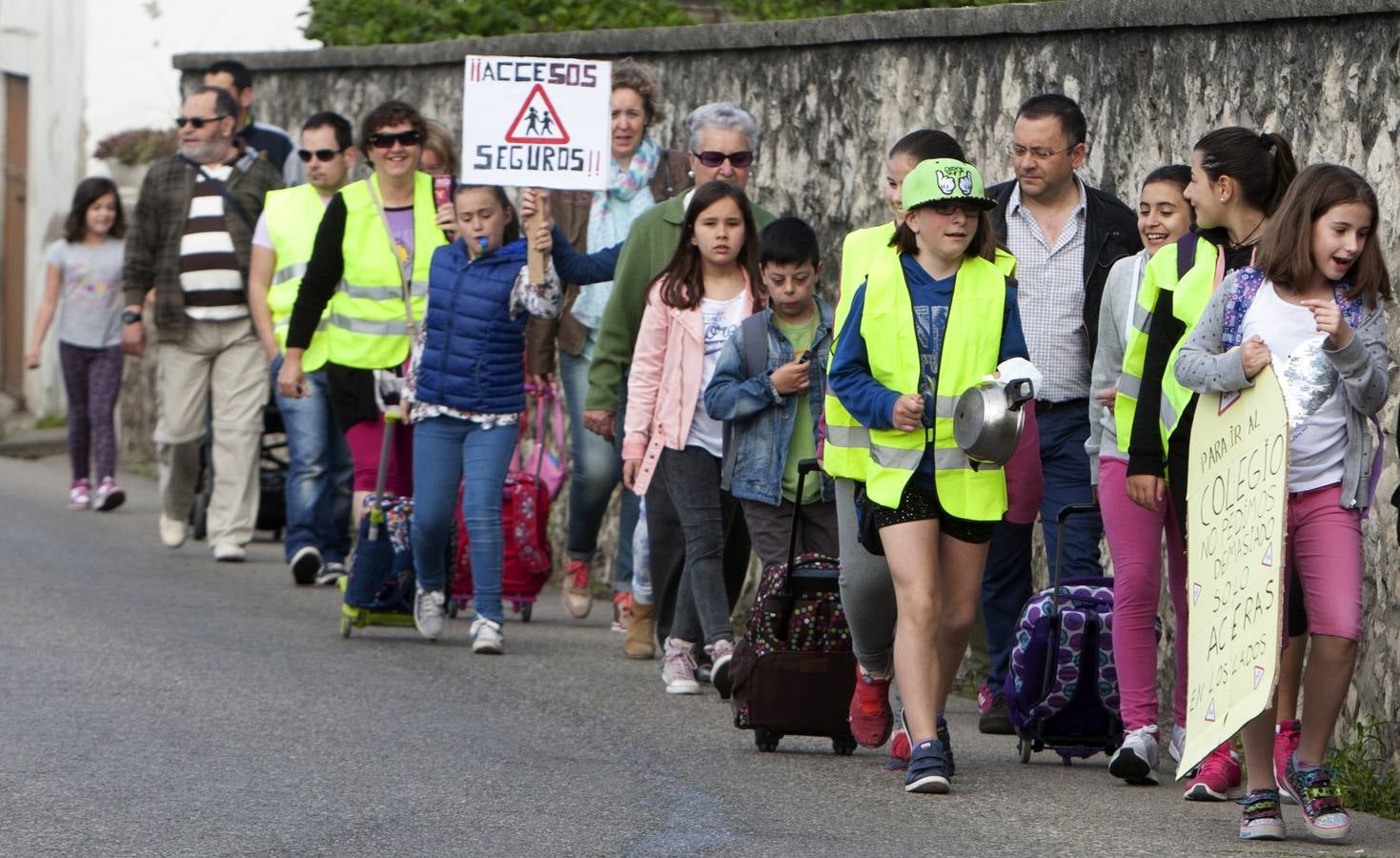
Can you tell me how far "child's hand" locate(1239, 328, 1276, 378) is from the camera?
6895mm

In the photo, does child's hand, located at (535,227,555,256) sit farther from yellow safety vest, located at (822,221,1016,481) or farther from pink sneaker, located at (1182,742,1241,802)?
pink sneaker, located at (1182,742,1241,802)

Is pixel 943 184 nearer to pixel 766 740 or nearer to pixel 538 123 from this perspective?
pixel 766 740

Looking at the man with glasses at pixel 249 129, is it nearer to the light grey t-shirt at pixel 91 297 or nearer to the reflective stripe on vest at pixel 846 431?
the light grey t-shirt at pixel 91 297

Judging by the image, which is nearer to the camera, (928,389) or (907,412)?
(907,412)

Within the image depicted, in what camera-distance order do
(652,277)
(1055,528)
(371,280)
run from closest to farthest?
(1055,528) < (652,277) < (371,280)

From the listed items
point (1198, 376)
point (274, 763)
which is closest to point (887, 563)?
point (1198, 376)

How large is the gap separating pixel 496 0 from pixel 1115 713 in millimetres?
9448

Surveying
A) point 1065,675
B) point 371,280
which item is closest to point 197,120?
point 371,280

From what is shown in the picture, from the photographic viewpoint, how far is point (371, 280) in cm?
1150

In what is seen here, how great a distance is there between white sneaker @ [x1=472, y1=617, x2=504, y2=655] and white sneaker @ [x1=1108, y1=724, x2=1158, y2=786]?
3163 mm

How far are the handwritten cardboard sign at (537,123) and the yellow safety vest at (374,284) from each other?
68 cm

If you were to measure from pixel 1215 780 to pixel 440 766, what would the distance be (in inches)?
85.3

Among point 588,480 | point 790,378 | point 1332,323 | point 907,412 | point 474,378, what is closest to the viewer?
point 1332,323

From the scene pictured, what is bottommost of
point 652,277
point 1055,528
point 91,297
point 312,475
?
point 312,475
